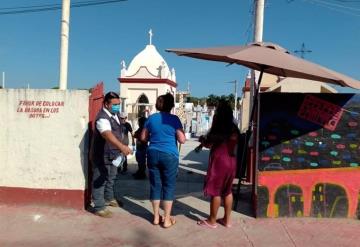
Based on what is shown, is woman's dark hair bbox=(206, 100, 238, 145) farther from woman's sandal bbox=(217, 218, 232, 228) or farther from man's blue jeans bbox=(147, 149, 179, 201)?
woman's sandal bbox=(217, 218, 232, 228)

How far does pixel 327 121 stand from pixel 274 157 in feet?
2.79

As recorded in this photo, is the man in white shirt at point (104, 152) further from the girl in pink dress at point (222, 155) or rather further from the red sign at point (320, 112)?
the red sign at point (320, 112)

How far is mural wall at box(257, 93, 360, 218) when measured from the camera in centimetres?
596

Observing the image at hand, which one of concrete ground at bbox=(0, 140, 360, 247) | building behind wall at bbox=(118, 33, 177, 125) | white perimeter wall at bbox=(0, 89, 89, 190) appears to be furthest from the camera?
building behind wall at bbox=(118, 33, 177, 125)

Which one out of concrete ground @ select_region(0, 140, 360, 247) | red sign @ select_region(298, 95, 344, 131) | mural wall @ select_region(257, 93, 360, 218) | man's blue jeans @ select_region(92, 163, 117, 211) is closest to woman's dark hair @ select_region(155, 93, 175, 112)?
man's blue jeans @ select_region(92, 163, 117, 211)

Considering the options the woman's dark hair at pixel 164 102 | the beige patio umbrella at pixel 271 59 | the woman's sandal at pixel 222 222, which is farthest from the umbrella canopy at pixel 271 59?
the woman's sandal at pixel 222 222

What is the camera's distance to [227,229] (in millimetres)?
5578

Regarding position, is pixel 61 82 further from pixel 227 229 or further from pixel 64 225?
pixel 227 229

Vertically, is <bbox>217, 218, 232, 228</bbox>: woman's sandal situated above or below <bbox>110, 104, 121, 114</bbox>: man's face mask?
below

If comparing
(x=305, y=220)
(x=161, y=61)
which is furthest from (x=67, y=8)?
(x=161, y=61)

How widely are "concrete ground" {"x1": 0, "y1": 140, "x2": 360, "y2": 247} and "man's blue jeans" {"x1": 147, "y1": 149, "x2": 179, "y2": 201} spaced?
1.43 ft

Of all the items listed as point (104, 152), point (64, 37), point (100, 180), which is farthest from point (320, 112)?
point (64, 37)

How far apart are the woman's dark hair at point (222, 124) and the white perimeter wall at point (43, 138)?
1849mm

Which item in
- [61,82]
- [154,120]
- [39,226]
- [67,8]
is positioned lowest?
[39,226]
